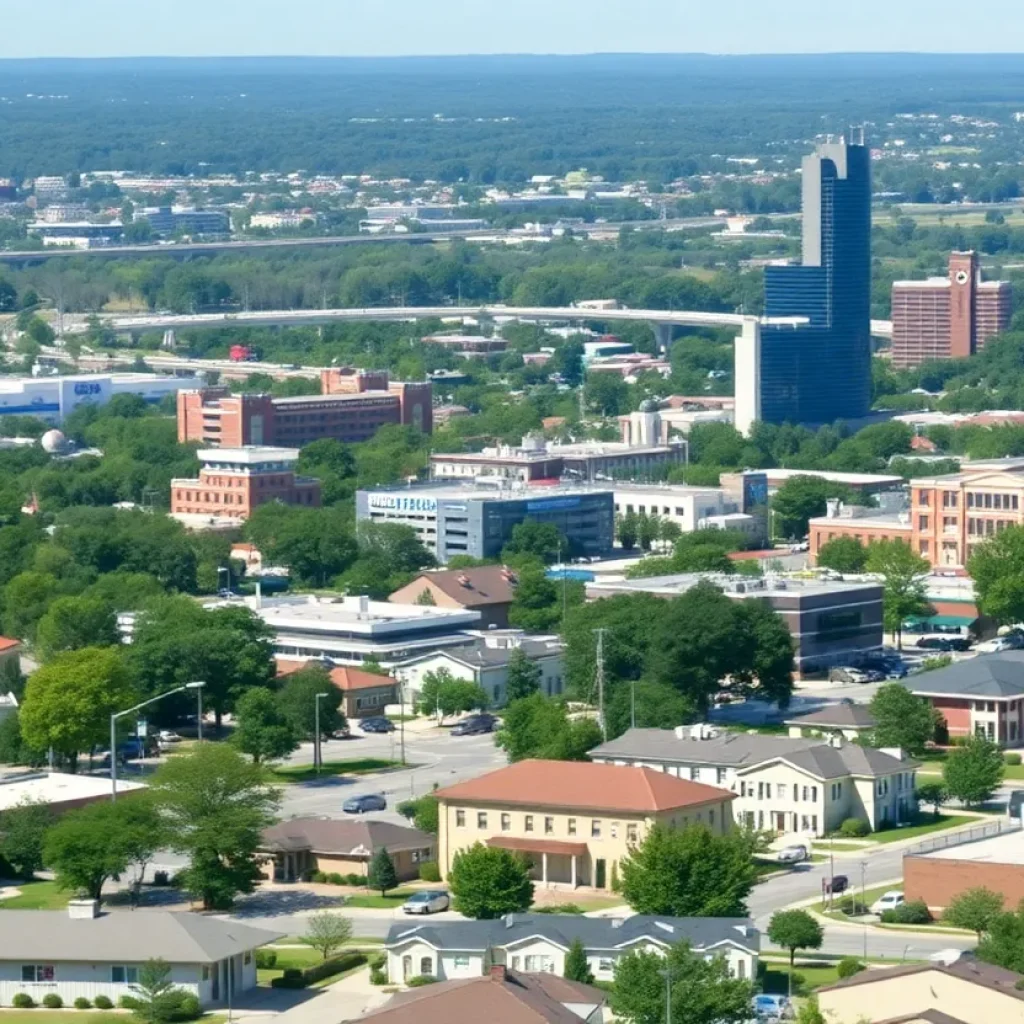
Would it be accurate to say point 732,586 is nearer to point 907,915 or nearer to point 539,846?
point 539,846

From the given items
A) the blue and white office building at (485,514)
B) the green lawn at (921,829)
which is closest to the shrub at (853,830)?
the green lawn at (921,829)

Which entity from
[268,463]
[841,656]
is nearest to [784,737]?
[841,656]

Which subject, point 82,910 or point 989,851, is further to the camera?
point 989,851

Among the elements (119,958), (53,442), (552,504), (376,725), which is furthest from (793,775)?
(53,442)

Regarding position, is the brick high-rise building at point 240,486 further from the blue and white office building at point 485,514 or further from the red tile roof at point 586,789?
the red tile roof at point 586,789

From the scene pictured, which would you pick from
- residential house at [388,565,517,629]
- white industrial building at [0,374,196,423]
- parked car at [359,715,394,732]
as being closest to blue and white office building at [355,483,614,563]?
residential house at [388,565,517,629]
